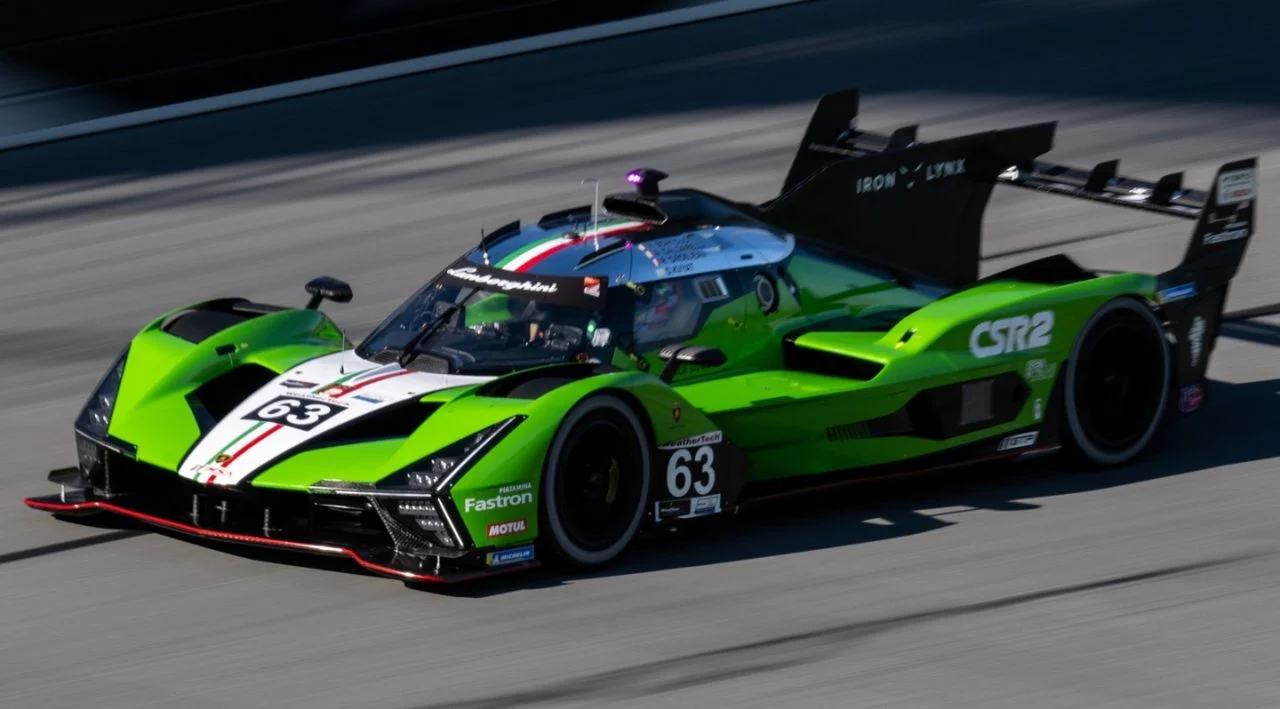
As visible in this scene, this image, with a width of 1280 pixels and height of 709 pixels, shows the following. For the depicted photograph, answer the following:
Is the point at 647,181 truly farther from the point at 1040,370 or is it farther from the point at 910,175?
the point at 1040,370

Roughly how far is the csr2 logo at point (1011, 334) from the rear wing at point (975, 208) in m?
0.65

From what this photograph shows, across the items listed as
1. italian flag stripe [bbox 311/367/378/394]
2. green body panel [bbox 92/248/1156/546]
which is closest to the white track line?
green body panel [bbox 92/248/1156/546]

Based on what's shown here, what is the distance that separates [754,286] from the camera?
8.37 m

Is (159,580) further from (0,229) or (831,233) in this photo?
(0,229)

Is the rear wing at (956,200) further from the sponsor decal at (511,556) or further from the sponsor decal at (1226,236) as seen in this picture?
the sponsor decal at (511,556)

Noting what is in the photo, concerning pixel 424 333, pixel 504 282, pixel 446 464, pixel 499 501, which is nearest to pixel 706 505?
pixel 499 501

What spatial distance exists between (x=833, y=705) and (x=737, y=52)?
1262cm

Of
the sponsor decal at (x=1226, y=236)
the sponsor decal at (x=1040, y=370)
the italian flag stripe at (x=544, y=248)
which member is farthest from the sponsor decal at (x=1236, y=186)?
the italian flag stripe at (x=544, y=248)

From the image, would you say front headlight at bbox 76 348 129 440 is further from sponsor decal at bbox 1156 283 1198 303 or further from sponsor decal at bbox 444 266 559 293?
sponsor decal at bbox 1156 283 1198 303

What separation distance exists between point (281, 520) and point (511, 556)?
88 centimetres

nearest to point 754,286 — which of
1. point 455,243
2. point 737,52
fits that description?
point 455,243

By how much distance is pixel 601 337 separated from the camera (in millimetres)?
7867

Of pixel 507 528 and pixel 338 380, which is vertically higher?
pixel 338 380

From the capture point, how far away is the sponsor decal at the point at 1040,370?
8.48m
